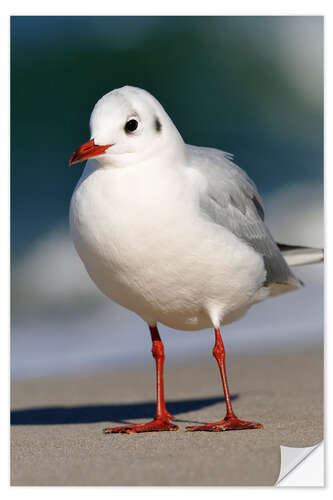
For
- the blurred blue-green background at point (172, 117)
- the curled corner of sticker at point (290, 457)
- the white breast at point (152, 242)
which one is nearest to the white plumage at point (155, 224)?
the white breast at point (152, 242)

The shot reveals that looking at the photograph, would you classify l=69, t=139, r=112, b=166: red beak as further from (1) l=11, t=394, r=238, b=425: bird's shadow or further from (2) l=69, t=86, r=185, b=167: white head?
(1) l=11, t=394, r=238, b=425: bird's shadow

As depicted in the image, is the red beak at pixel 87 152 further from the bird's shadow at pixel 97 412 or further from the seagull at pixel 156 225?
the bird's shadow at pixel 97 412

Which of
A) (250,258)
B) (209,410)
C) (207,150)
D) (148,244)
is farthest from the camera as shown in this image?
(209,410)

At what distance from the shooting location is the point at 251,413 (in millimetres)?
5145

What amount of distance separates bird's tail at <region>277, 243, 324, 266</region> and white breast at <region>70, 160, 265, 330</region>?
104cm

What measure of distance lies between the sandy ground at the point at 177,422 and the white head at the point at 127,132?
1.33 meters

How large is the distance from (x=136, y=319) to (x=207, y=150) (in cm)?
283

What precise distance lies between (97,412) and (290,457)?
2.12 metres

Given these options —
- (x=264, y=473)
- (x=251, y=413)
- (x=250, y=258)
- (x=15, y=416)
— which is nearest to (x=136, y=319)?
(x=15, y=416)

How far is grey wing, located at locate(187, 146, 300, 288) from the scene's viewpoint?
4484 millimetres

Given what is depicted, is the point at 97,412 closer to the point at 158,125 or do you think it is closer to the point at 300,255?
the point at 300,255

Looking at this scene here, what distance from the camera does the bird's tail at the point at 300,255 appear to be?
541cm

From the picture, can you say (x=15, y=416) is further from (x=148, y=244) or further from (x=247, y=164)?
(x=247, y=164)

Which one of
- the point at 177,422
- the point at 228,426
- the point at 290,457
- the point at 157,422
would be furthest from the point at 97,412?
the point at 290,457
